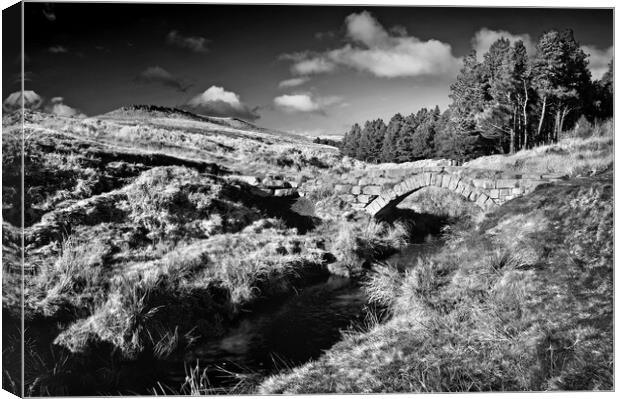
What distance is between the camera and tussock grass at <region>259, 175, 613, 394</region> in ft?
13.2

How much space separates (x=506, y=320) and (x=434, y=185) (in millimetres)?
4146

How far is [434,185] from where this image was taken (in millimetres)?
8289

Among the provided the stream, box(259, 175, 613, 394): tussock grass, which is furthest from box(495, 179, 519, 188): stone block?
the stream

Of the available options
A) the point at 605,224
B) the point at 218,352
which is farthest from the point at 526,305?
the point at 218,352

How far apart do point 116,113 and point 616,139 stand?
5732mm

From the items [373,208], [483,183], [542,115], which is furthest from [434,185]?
[542,115]

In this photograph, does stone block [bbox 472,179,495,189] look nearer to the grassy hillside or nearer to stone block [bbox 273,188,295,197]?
the grassy hillside

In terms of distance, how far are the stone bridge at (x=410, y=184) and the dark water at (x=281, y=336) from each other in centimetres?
186

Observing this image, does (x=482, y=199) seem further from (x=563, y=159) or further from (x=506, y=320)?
(x=506, y=320)

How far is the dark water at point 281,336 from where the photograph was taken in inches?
200

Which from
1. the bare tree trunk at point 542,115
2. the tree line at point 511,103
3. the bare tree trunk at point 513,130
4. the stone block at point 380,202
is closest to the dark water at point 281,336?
the stone block at point 380,202

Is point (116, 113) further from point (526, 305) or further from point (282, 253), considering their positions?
point (526, 305)

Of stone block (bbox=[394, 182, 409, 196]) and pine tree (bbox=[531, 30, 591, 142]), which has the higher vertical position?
pine tree (bbox=[531, 30, 591, 142])

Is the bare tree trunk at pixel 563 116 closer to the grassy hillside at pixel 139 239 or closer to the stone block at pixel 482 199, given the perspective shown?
the stone block at pixel 482 199
